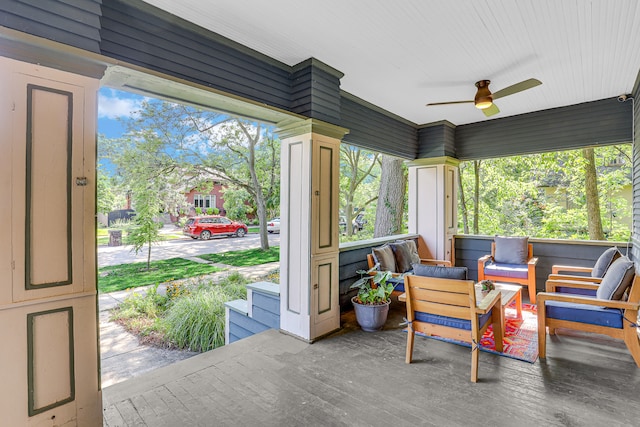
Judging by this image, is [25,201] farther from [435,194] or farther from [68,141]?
[435,194]

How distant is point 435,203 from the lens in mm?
5840

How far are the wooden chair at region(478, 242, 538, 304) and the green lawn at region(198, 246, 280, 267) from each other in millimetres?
5885

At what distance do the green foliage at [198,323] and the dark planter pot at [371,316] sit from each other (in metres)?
2.34

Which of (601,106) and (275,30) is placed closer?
(275,30)

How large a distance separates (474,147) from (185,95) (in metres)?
5.13

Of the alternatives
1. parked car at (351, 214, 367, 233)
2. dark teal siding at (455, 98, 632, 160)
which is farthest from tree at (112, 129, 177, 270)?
parked car at (351, 214, 367, 233)

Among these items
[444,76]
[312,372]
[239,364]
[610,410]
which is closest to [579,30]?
[444,76]

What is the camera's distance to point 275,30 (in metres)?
2.71

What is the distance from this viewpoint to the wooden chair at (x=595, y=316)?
8.71 feet

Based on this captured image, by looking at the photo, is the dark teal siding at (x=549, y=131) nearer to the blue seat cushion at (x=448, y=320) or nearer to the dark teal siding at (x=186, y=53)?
the blue seat cushion at (x=448, y=320)

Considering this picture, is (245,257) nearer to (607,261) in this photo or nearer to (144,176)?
(144,176)

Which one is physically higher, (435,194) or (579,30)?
(579,30)

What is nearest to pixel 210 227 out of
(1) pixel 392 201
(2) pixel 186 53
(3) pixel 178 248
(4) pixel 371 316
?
(3) pixel 178 248

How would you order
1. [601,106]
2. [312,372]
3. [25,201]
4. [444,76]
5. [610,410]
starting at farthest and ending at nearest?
[601,106] → [444,76] → [312,372] → [610,410] → [25,201]
